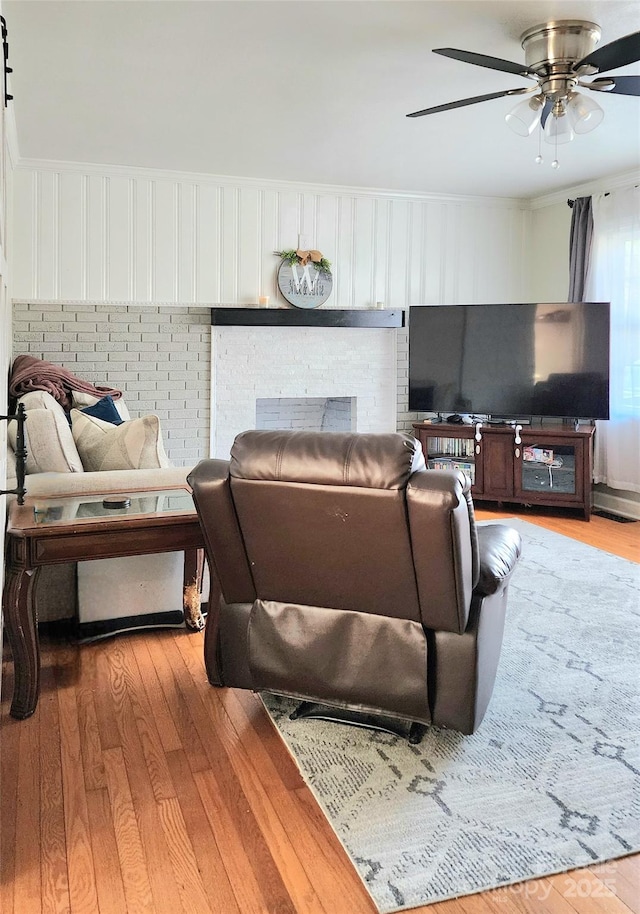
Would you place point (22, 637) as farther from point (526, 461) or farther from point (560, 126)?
point (526, 461)

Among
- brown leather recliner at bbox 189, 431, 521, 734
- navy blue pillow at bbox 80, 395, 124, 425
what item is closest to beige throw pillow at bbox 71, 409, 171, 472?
navy blue pillow at bbox 80, 395, 124, 425

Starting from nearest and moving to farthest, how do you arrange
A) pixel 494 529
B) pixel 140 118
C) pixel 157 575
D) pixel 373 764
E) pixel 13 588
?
pixel 373 764 → pixel 13 588 → pixel 494 529 → pixel 157 575 → pixel 140 118

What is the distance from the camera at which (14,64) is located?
135 inches

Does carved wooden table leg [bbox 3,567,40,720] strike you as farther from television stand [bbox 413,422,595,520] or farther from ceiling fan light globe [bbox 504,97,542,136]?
television stand [bbox 413,422,595,520]

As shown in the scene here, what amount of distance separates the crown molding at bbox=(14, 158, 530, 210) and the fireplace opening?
169 cm

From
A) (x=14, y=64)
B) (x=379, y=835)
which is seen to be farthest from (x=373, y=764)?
(x=14, y=64)

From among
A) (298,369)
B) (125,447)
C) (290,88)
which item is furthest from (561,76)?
(298,369)

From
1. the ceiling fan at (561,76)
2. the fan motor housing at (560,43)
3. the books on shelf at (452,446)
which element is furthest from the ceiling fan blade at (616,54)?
the books on shelf at (452,446)

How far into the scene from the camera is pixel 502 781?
210 centimetres

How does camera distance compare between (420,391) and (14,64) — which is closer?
(14,64)

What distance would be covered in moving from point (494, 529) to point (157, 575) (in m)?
1.49

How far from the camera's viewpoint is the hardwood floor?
164 centimetres

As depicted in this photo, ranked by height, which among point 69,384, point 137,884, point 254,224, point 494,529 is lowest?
point 137,884

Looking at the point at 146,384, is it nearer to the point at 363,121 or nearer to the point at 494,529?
the point at 363,121
